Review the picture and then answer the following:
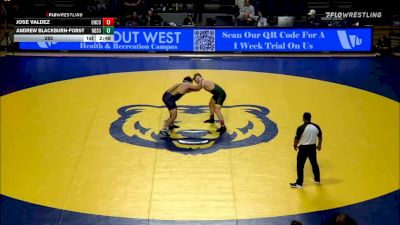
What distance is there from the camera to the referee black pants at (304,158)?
11.2m

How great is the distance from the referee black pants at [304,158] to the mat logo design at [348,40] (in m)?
11.2

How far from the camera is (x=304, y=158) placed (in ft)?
36.7

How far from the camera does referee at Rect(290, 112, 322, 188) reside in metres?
11.0

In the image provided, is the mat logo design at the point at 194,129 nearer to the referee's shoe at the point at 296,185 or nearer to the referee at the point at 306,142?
the referee's shoe at the point at 296,185

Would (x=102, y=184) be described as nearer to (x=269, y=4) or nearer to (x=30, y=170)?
(x=30, y=170)

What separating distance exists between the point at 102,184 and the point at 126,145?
1754mm

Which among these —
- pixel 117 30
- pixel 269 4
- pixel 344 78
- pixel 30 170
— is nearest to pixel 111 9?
pixel 117 30

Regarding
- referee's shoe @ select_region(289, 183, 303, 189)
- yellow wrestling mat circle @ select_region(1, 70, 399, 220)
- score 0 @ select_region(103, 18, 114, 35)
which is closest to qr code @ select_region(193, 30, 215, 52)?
score 0 @ select_region(103, 18, 114, 35)

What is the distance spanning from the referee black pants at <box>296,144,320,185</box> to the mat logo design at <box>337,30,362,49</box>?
11.2 m

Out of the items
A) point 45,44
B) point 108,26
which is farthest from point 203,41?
point 45,44

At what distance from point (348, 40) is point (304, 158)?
453 inches

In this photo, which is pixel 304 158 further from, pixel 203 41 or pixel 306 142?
pixel 203 41
